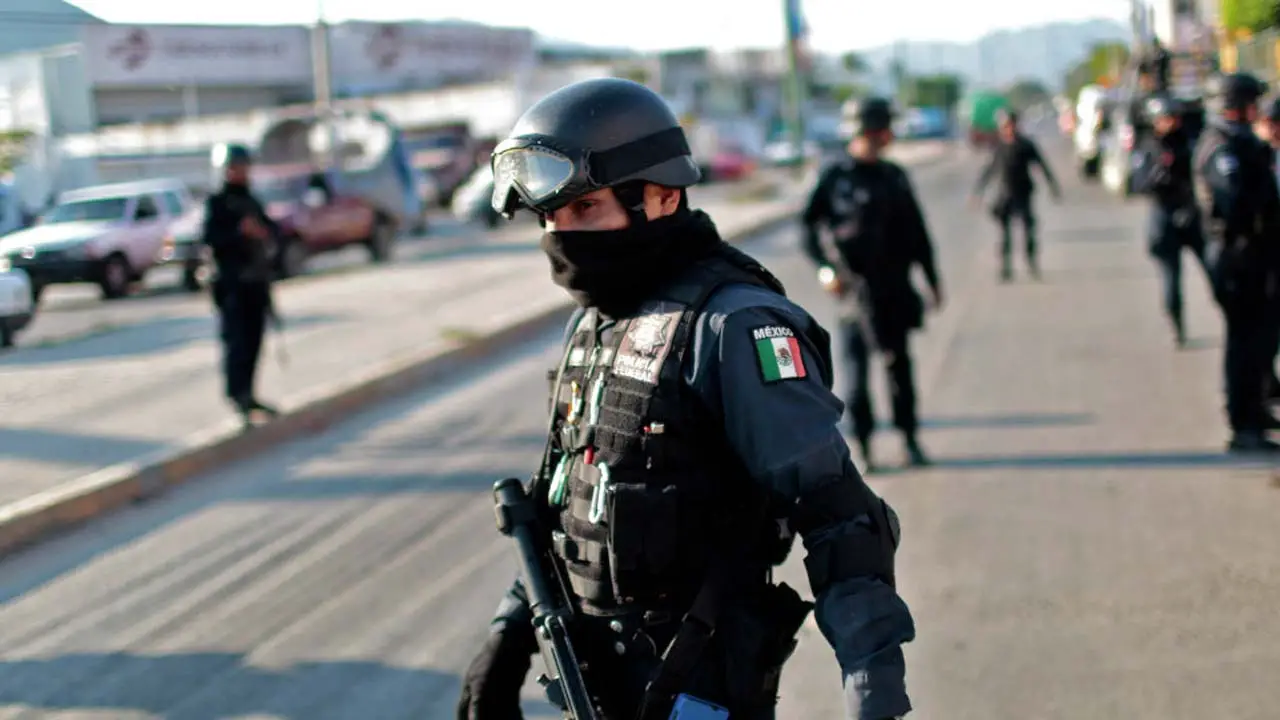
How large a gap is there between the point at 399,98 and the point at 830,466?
4809 cm

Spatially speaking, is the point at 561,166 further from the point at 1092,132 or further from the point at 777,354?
the point at 1092,132

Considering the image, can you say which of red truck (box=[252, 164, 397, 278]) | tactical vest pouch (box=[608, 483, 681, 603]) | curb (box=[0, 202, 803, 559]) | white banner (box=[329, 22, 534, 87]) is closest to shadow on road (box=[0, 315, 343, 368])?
curb (box=[0, 202, 803, 559])

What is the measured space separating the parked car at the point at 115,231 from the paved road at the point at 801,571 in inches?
270

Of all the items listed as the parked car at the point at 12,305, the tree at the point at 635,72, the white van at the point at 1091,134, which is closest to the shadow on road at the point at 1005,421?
the parked car at the point at 12,305

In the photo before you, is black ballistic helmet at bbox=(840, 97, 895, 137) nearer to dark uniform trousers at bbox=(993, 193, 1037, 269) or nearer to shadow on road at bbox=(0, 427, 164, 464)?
shadow on road at bbox=(0, 427, 164, 464)

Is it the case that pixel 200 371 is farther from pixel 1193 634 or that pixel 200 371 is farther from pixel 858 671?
pixel 858 671

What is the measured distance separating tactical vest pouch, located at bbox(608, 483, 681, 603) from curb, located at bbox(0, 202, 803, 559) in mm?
5154

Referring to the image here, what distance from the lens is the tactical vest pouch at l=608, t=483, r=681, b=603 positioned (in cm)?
241

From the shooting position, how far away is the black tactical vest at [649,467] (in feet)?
7.97

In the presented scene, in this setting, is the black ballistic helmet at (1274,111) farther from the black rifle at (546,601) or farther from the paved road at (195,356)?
the paved road at (195,356)

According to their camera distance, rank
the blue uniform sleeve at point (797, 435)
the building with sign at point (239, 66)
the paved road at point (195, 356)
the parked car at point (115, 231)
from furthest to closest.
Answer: the parked car at point (115, 231) < the paved road at point (195, 356) < the building with sign at point (239, 66) < the blue uniform sleeve at point (797, 435)

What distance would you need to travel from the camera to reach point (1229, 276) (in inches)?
295

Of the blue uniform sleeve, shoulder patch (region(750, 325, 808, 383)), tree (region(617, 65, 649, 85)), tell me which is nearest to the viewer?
the blue uniform sleeve

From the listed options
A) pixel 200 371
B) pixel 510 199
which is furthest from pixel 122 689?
pixel 200 371
